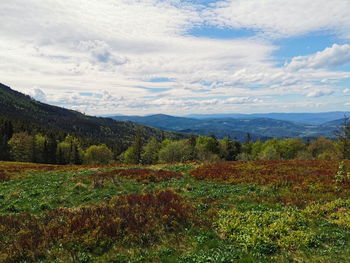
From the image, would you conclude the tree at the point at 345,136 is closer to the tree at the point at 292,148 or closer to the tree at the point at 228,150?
the tree at the point at 292,148

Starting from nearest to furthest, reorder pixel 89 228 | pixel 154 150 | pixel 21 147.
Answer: pixel 89 228 → pixel 21 147 → pixel 154 150

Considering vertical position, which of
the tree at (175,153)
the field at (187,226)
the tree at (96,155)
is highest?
the field at (187,226)

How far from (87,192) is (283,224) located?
15.7 meters

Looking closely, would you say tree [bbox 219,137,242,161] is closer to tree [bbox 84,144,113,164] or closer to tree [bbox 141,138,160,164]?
tree [bbox 141,138,160,164]

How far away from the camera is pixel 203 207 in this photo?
50.3 ft

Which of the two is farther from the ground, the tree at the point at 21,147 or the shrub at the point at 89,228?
the shrub at the point at 89,228

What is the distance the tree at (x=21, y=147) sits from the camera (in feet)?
309

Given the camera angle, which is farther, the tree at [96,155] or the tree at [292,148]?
the tree at [96,155]

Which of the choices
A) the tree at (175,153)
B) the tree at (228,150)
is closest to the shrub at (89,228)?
the tree at (175,153)

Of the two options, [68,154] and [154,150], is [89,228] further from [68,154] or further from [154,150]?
[68,154]

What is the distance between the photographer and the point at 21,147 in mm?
95438

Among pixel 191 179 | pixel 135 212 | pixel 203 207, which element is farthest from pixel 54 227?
pixel 191 179

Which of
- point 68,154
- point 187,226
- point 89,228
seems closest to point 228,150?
point 68,154

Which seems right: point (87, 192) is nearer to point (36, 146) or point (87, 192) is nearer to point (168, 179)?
point (168, 179)
